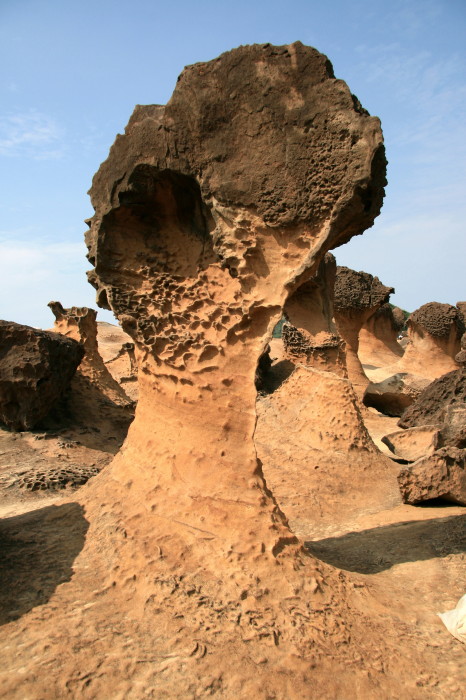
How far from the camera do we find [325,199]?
9.12 ft

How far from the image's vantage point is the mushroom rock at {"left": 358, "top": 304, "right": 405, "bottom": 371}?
1474cm

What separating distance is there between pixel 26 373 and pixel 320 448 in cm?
317

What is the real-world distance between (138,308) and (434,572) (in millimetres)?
2260

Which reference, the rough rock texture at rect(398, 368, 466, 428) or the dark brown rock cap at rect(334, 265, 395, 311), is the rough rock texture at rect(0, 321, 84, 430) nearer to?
the rough rock texture at rect(398, 368, 466, 428)

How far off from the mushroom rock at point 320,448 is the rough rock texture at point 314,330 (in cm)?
1

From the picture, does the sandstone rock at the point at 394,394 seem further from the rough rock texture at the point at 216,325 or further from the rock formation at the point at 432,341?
the rough rock texture at the point at 216,325

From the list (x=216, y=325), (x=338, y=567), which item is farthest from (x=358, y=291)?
(x=216, y=325)

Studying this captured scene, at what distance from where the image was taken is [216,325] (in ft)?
9.85

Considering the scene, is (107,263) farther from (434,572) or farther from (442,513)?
(442,513)

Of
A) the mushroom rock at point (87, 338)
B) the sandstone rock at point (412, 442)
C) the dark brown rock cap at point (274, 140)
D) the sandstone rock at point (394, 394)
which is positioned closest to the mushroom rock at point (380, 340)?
the sandstone rock at point (394, 394)

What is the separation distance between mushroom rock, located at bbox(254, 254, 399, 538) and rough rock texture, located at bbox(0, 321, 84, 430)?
2.36 m

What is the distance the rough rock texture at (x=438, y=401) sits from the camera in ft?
21.1

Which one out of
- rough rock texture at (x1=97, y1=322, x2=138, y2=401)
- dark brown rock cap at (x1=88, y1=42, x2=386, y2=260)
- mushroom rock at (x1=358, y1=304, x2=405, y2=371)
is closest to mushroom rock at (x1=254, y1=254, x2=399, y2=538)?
dark brown rock cap at (x1=88, y1=42, x2=386, y2=260)

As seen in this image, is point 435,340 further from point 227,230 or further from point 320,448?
point 227,230
